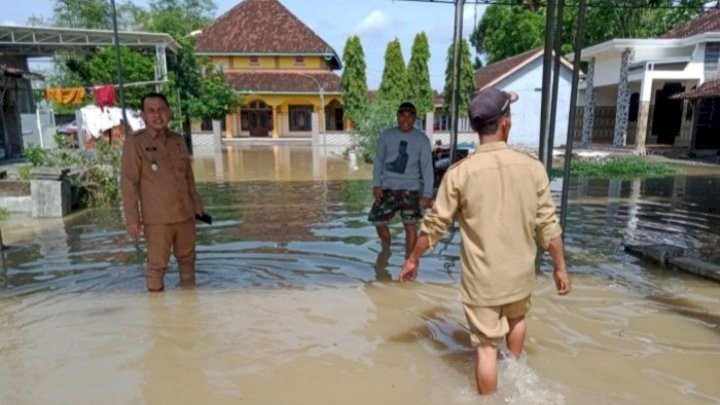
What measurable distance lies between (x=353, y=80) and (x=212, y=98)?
33.7 feet

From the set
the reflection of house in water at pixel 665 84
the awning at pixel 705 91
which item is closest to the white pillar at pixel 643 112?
the reflection of house in water at pixel 665 84

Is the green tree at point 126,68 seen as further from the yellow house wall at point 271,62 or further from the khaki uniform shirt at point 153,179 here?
the yellow house wall at point 271,62

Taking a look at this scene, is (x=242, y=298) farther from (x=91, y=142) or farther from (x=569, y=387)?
(x=91, y=142)

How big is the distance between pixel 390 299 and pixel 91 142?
489 inches

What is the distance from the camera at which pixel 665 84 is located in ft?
72.2

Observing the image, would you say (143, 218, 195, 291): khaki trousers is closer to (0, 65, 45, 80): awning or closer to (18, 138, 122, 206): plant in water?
(18, 138, 122, 206): plant in water

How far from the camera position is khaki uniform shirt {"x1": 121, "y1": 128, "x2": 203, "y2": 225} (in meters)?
3.99

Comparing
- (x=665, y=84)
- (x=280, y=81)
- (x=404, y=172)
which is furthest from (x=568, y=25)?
(x=404, y=172)

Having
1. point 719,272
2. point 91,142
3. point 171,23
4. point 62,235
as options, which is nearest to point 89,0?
point 171,23

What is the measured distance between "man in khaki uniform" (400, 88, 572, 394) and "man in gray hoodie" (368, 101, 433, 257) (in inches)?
95.6

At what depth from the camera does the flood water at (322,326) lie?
9.40 ft

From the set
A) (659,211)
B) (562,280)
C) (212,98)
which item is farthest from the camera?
(212,98)

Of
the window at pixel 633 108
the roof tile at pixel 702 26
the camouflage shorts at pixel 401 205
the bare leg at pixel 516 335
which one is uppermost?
the roof tile at pixel 702 26

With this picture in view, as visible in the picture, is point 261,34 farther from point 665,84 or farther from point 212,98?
point 665,84
